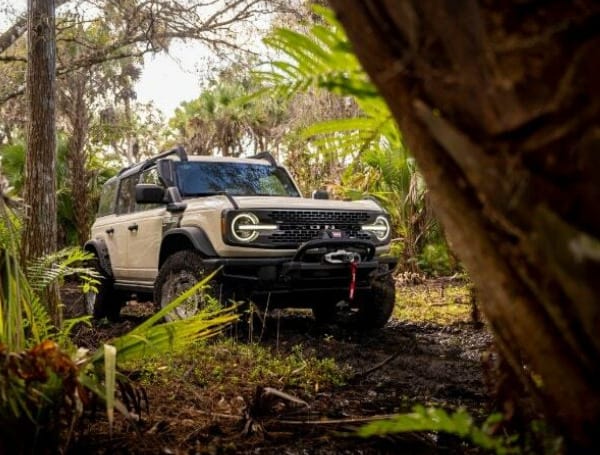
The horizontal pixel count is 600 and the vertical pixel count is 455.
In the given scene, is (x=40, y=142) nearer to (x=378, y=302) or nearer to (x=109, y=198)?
(x=109, y=198)

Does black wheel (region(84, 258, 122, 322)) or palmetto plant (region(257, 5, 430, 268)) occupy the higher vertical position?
palmetto plant (region(257, 5, 430, 268))

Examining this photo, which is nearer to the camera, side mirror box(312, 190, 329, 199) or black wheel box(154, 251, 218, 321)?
black wheel box(154, 251, 218, 321)

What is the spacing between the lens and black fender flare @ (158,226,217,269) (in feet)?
15.7

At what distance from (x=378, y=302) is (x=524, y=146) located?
484 centimetres

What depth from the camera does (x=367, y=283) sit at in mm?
5164

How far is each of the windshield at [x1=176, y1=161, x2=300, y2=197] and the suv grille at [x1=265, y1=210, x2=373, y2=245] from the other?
980 mm

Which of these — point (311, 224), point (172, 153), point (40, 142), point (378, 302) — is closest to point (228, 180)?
point (172, 153)

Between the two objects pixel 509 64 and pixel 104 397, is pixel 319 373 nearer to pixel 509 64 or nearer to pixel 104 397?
pixel 104 397

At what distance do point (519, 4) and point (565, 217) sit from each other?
0.89ft

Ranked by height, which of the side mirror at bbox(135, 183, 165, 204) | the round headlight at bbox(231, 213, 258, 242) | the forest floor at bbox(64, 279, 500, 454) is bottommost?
the forest floor at bbox(64, 279, 500, 454)

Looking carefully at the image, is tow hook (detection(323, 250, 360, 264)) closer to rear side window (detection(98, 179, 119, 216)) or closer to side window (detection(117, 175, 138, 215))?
side window (detection(117, 175, 138, 215))

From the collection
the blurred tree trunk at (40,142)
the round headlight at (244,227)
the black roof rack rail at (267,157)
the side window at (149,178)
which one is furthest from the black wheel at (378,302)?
the blurred tree trunk at (40,142)

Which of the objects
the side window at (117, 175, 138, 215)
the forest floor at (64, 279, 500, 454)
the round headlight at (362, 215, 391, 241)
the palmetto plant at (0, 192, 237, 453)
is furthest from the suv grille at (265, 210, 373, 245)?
the palmetto plant at (0, 192, 237, 453)

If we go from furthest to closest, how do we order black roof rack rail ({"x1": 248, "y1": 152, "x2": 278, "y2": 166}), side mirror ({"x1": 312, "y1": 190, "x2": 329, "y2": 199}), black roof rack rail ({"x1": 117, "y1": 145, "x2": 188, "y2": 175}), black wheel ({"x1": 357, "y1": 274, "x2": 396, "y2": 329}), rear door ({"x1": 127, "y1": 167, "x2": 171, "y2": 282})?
black roof rack rail ({"x1": 248, "y1": 152, "x2": 278, "y2": 166}) → side mirror ({"x1": 312, "y1": 190, "x2": 329, "y2": 199}) → black roof rack rail ({"x1": 117, "y1": 145, "x2": 188, "y2": 175}) → rear door ({"x1": 127, "y1": 167, "x2": 171, "y2": 282}) → black wheel ({"x1": 357, "y1": 274, "x2": 396, "y2": 329})
